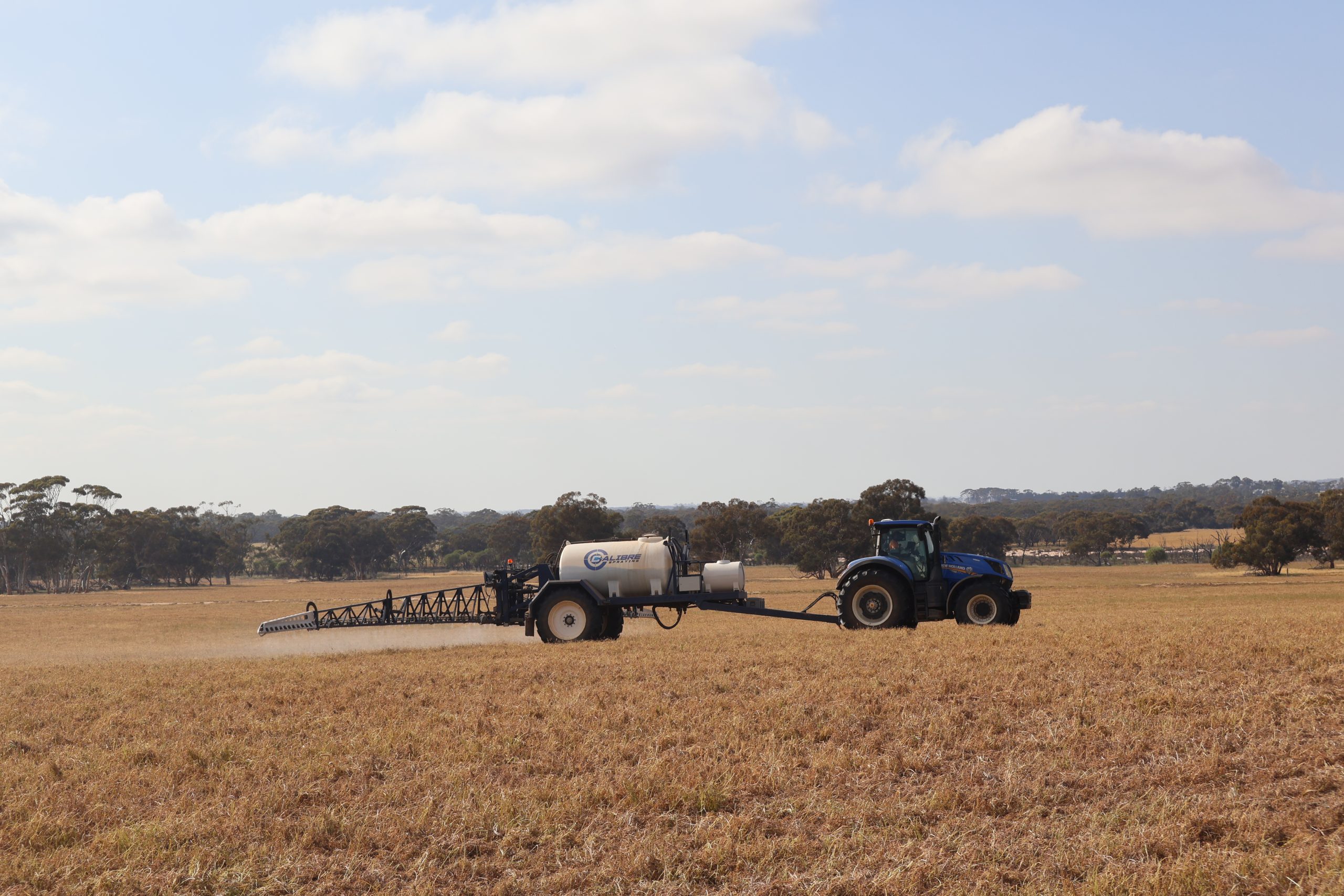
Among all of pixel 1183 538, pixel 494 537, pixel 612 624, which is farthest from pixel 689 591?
pixel 1183 538

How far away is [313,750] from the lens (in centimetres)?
1270

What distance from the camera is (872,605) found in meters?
24.2

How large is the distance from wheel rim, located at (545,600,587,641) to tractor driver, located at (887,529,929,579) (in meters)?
7.60

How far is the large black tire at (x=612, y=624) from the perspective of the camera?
2625cm

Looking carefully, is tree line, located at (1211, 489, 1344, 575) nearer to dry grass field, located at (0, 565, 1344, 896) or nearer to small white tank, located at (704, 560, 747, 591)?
dry grass field, located at (0, 565, 1344, 896)

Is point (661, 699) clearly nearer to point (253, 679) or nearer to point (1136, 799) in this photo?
point (1136, 799)

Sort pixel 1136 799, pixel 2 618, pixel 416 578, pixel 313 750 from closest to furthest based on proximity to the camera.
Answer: pixel 1136 799, pixel 313 750, pixel 2 618, pixel 416 578

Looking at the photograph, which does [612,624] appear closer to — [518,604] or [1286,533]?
[518,604]

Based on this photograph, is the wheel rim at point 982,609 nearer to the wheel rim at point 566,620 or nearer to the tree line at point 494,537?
the wheel rim at point 566,620

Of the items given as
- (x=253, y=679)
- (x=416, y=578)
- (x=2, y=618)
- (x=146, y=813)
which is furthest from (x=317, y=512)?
(x=146, y=813)

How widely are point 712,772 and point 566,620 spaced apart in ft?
49.9

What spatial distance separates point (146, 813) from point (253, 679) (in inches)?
373

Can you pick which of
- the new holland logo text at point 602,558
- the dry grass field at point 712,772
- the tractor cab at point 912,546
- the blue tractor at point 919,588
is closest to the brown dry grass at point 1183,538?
the blue tractor at point 919,588

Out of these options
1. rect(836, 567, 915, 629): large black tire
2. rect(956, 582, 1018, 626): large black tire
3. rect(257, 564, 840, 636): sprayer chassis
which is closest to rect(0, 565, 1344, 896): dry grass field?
rect(836, 567, 915, 629): large black tire
